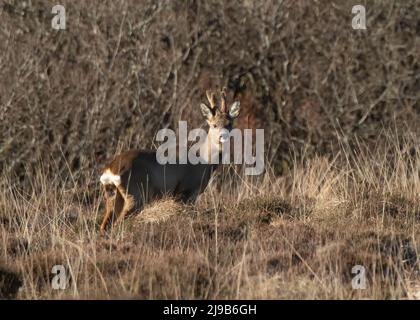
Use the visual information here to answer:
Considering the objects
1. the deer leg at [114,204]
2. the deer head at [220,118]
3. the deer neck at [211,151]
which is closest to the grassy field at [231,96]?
the deer leg at [114,204]

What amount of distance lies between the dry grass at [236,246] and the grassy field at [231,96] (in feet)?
0.13

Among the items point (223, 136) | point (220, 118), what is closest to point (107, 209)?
point (223, 136)

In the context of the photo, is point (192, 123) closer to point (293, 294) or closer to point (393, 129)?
point (393, 129)

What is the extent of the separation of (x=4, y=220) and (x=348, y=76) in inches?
289

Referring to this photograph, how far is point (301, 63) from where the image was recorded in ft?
51.3

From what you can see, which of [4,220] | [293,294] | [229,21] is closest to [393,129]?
[229,21]

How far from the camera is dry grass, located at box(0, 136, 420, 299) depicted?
692cm

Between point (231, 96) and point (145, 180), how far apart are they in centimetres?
518

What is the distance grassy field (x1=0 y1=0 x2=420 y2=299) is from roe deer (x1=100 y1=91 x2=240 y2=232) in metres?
0.25

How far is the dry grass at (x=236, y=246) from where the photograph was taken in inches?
273

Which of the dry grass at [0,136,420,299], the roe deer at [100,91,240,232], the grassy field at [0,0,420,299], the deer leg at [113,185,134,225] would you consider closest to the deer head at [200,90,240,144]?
the roe deer at [100,91,240,232]

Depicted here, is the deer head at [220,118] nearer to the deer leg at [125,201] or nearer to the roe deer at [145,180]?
the roe deer at [145,180]

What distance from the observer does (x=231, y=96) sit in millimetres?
15547

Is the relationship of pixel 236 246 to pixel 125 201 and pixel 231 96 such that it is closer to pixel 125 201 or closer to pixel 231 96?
pixel 125 201
